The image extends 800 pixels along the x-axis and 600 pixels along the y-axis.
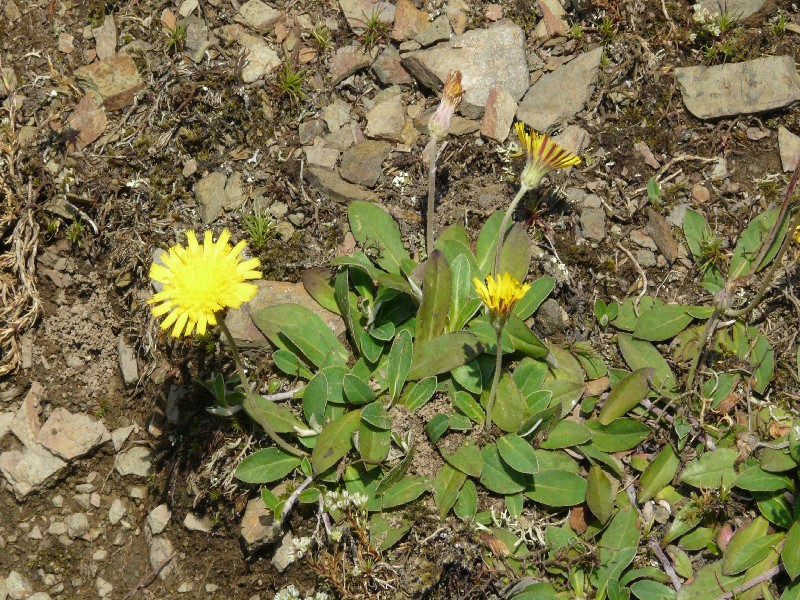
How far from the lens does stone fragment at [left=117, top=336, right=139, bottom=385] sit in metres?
4.14

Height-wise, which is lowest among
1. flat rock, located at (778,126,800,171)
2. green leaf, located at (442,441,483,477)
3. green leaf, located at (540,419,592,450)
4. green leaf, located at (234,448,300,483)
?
green leaf, located at (234,448,300,483)

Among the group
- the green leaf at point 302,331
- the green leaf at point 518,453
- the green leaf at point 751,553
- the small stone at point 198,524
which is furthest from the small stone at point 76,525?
the green leaf at point 751,553

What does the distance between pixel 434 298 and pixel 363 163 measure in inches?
39.1

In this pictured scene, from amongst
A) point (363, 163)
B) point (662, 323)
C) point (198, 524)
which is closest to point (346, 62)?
point (363, 163)

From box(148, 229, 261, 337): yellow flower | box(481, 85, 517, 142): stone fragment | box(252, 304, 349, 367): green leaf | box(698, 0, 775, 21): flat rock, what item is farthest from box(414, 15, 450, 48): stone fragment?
box(148, 229, 261, 337): yellow flower

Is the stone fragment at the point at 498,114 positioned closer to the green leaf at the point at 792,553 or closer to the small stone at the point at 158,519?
the green leaf at the point at 792,553

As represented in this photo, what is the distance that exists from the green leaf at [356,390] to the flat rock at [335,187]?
1.09 m

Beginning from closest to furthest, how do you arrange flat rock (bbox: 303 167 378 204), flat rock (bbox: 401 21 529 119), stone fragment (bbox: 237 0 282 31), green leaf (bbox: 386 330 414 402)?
1. green leaf (bbox: 386 330 414 402)
2. flat rock (bbox: 303 167 378 204)
3. flat rock (bbox: 401 21 529 119)
4. stone fragment (bbox: 237 0 282 31)

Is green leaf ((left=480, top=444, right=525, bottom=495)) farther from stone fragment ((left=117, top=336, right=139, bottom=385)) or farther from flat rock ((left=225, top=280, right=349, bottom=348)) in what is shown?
stone fragment ((left=117, top=336, right=139, bottom=385))

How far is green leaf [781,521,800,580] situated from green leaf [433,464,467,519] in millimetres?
1440

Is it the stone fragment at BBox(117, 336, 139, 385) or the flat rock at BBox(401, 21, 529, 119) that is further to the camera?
the flat rock at BBox(401, 21, 529, 119)

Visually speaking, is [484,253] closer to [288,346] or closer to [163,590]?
[288,346]

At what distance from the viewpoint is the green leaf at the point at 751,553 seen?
3514 millimetres

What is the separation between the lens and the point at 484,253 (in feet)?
13.5
